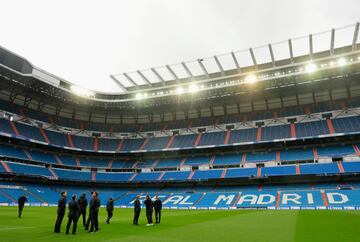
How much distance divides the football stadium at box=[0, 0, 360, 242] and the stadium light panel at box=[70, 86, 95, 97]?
330 mm

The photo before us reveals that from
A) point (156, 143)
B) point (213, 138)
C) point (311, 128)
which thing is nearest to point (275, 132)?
point (311, 128)

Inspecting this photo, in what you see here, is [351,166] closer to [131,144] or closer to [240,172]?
[240,172]

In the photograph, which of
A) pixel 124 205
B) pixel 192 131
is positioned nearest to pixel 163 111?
pixel 192 131

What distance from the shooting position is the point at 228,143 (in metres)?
50.1

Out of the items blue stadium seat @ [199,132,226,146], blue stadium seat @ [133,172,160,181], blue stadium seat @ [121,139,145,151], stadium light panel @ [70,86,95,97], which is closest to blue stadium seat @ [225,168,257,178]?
blue stadium seat @ [199,132,226,146]

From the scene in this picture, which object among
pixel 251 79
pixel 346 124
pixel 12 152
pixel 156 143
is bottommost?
pixel 12 152

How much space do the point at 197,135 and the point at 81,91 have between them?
25126 millimetres

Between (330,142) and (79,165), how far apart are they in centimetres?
4713

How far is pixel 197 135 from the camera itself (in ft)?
183

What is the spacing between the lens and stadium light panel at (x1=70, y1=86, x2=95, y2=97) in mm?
50737

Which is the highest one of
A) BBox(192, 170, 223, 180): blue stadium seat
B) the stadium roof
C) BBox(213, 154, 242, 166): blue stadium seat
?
the stadium roof

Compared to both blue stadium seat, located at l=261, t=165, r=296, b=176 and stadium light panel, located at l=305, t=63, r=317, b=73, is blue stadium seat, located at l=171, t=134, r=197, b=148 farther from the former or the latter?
stadium light panel, located at l=305, t=63, r=317, b=73

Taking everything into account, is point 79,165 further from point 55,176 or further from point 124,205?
point 124,205

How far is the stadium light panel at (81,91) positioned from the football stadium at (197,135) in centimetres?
33
